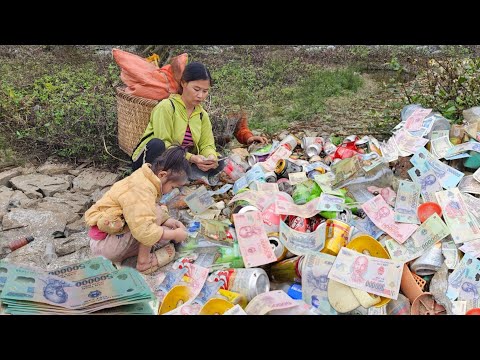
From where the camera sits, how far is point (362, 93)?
6.32 m

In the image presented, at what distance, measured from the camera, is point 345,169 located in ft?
12.6

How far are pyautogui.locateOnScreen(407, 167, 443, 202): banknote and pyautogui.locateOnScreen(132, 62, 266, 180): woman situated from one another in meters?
1.41

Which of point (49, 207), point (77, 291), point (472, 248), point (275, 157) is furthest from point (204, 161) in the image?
point (472, 248)

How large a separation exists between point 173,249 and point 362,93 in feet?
12.5

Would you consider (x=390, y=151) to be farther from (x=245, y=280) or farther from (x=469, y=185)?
(x=245, y=280)

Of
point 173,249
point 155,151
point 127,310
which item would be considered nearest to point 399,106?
point 155,151

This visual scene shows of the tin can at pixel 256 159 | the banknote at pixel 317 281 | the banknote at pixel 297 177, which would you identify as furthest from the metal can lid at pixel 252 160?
the banknote at pixel 317 281

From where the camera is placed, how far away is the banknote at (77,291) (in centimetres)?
265

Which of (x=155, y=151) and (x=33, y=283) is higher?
(x=155, y=151)

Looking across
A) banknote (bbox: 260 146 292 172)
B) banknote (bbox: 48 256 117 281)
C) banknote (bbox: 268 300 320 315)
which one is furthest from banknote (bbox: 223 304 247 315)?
banknote (bbox: 260 146 292 172)

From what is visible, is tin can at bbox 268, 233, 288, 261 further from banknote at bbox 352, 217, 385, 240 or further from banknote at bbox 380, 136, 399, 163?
banknote at bbox 380, 136, 399, 163

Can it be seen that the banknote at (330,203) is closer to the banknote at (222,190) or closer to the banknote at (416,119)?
the banknote at (222,190)

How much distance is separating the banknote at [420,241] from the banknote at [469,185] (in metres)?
0.43

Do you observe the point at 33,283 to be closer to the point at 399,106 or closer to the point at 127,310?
the point at 127,310
